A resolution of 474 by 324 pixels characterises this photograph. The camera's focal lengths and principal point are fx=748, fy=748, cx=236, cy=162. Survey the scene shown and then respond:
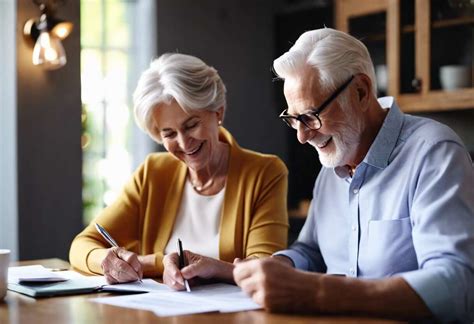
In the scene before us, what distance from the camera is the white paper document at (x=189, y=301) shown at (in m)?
1.57

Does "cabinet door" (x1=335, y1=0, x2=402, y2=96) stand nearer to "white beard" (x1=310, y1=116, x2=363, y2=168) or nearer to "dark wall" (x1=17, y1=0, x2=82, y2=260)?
"dark wall" (x1=17, y1=0, x2=82, y2=260)

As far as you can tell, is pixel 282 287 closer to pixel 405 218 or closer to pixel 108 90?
pixel 405 218

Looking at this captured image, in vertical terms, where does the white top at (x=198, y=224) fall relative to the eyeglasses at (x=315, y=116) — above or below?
below

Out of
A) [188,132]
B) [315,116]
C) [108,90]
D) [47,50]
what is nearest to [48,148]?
[47,50]

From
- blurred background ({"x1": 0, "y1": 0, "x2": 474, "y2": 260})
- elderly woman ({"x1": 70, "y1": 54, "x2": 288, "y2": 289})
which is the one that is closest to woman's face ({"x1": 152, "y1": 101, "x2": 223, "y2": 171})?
elderly woman ({"x1": 70, "y1": 54, "x2": 288, "y2": 289})

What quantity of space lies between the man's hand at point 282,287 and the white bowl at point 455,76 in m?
2.41

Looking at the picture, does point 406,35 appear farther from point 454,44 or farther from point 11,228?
point 11,228

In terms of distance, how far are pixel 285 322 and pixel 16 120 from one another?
249 centimetres

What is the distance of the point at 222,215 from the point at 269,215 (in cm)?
15

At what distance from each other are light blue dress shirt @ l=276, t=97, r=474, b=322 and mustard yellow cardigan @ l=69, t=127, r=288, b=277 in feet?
0.78

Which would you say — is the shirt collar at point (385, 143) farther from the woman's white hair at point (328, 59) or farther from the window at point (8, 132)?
the window at point (8, 132)

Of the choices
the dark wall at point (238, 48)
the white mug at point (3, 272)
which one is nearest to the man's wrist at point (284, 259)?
the white mug at point (3, 272)

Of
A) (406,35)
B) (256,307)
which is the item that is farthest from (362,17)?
(256,307)

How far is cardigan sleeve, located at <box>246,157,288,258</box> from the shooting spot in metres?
2.22
